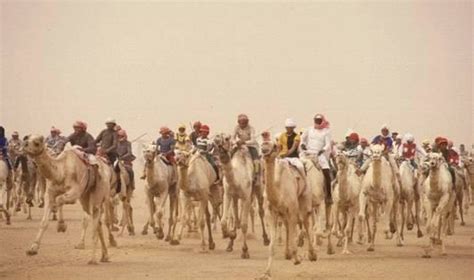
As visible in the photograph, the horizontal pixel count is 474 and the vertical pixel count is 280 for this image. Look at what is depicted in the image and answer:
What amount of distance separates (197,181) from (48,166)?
4.75 meters

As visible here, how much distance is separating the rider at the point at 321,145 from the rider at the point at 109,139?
4322 millimetres

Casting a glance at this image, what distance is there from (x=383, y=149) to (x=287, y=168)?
5297 mm

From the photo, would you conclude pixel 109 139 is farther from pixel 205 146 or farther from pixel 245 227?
pixel 245 227

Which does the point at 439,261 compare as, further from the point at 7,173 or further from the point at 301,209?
the point at 7,173

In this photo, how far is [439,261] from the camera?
19.5 meters

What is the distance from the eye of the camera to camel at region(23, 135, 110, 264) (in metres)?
17.3

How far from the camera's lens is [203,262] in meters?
18.9

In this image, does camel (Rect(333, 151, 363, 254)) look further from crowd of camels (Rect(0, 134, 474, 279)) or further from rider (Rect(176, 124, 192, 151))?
rider (Rect(176, 124, 192, 151))

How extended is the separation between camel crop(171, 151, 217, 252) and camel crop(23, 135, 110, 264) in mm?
2879

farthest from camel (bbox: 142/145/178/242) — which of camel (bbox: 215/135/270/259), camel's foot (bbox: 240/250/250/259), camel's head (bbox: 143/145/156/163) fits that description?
camel's foot (bbox: 240/250/250/259)

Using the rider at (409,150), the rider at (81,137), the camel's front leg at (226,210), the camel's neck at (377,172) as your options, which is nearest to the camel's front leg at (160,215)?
the camel's front leg at (226,210)

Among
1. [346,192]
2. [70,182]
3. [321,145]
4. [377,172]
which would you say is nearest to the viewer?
[70,182]

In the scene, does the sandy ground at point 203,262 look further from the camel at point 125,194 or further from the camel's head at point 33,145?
the camel's head at point 33,145

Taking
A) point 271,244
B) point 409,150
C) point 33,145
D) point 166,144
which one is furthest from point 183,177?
point 409,150
